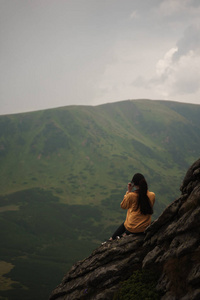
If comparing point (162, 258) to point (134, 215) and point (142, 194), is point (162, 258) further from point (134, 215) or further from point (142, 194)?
point (142, 194)

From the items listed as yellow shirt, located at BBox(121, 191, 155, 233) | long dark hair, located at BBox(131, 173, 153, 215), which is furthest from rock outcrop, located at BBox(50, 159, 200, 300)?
long dark hair, located at BBox(131, 173, 153, 215)

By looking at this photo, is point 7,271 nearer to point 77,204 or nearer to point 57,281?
point 57,281

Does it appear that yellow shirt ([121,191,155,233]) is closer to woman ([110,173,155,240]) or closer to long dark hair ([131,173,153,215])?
woman ([110,173,155,240])

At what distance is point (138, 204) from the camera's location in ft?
39.8

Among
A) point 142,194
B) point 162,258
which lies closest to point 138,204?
point 142,194

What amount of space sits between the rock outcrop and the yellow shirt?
50 cm

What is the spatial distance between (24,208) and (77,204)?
42.0 metres

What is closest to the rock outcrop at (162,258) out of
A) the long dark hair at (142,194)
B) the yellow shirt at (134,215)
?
the yellow shirt at (134,215)

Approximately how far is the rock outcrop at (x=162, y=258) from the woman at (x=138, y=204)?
516mm

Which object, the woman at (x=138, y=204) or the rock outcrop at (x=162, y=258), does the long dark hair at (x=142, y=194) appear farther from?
the rock outcrop at (x=162, y=258)

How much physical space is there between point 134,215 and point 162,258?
256 cm

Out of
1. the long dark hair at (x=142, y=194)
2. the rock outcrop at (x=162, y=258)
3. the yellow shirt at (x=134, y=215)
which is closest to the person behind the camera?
the rock outcrop at (x=162, y=258)

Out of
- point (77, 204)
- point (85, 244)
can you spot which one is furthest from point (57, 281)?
point (77, 204)

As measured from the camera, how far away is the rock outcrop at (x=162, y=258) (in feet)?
29.3
